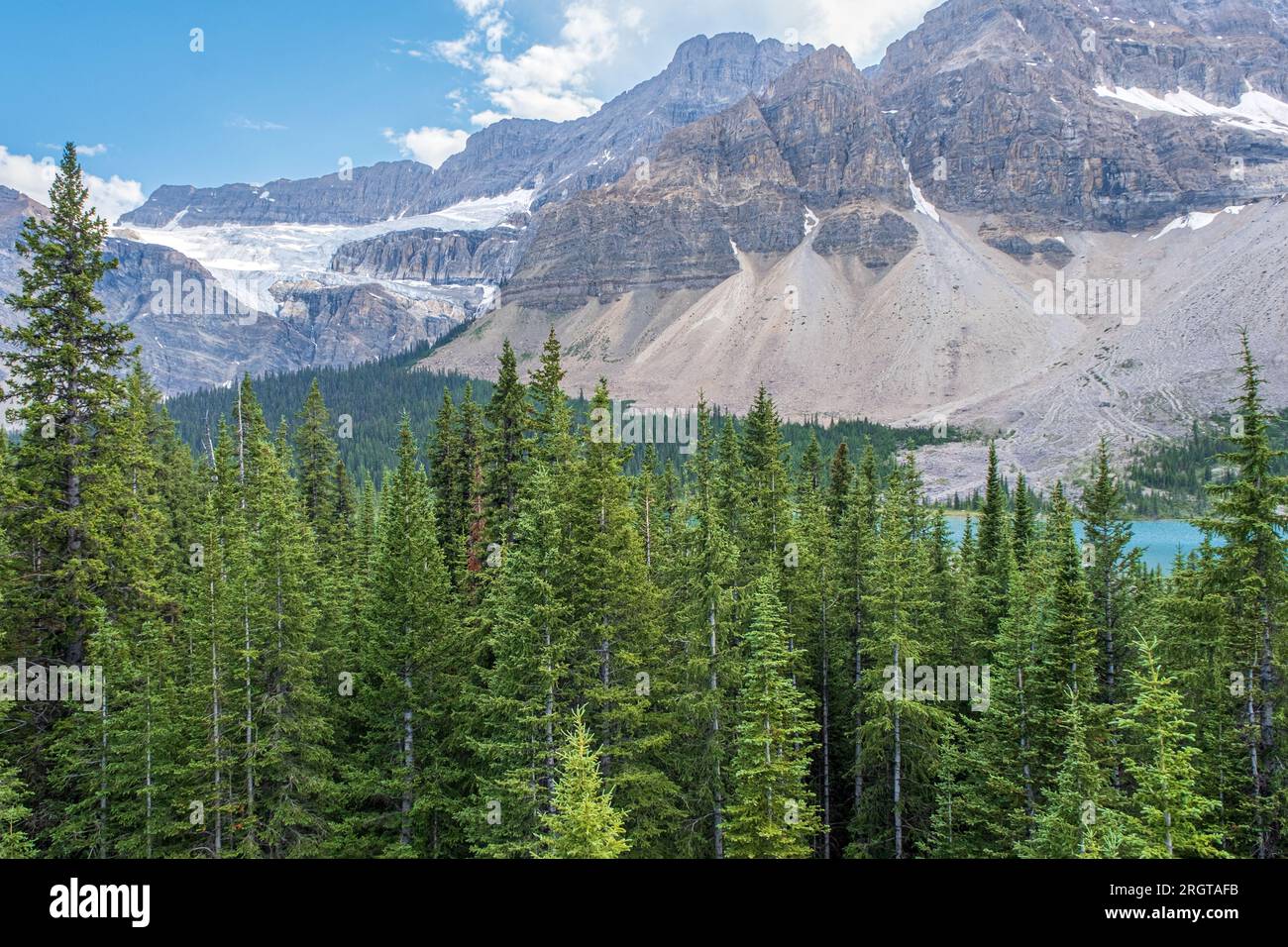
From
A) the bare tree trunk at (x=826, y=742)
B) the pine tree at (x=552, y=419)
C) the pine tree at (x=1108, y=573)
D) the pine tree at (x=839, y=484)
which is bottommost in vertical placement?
the bare tree trunk at (x=826, y=742)

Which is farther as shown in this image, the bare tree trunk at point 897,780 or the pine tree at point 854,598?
the pine tree at point 854,598

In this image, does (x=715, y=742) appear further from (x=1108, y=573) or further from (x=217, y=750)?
(x=1108, y=573)

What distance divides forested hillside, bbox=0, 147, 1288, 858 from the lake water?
77.0 m

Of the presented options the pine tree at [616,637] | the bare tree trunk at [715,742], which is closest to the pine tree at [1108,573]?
the bare tree trunk at [715,742]

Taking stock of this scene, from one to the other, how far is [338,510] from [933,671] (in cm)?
3506

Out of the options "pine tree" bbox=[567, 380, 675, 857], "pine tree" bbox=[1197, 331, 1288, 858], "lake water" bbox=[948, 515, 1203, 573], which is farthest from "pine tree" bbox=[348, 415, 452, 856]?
"lake water" bbox=[948, 515, 1203, 573]

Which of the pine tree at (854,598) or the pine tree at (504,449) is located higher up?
the pine tree at (504,449)

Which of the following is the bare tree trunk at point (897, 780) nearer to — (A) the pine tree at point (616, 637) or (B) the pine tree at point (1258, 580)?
(A) the pine tree at point (616, 637)

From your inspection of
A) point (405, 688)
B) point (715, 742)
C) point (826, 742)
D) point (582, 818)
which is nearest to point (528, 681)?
point (405, 688)

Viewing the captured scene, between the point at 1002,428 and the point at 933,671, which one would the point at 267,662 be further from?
the point at 1002,428

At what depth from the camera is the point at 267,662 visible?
74.2 feet

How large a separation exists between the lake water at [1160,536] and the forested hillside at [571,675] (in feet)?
252

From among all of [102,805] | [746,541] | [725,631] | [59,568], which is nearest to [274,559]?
[59,568]

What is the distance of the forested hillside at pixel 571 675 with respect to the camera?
720 inches
